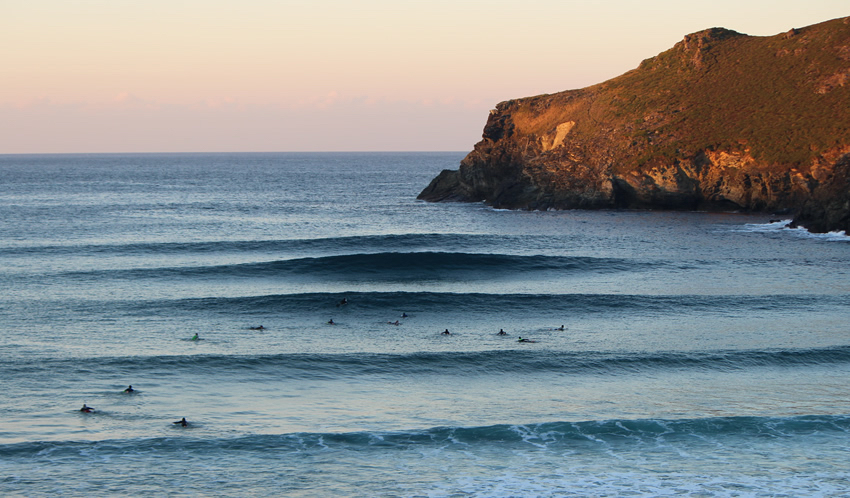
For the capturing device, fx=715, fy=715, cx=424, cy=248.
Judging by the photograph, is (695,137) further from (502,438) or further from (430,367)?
(502,438)

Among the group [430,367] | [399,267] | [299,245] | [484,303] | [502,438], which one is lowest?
[502,438]

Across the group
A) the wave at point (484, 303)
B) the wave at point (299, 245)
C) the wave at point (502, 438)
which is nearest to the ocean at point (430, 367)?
the wave at point (502, 438)

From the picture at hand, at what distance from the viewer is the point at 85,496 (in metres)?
19.6

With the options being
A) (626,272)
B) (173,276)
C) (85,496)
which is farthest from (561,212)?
(85,496)

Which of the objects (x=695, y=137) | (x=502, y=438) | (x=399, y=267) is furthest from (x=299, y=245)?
(x=695, y=137)

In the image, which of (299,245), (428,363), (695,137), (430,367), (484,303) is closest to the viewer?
(430,367)

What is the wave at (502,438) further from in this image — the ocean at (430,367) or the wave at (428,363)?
the wave at (428,363)

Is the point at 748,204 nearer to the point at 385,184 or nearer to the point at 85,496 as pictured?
the point at 85,496

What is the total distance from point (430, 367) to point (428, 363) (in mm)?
516

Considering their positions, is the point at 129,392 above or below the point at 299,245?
below

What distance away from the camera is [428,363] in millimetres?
32062

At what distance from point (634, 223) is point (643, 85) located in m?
31.3

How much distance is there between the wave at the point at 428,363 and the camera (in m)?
30.5

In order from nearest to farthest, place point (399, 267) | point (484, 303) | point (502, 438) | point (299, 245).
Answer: point (502, 438)
point (484, 303)
point (399, 267)
point (299, 245)
